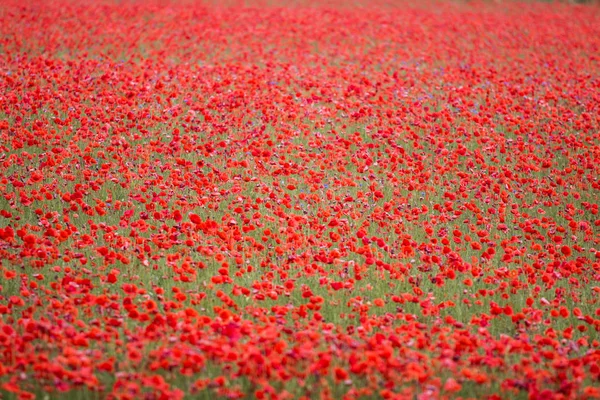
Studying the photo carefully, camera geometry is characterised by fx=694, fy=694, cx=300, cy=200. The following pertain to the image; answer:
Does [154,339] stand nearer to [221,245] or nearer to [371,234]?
[221,245]

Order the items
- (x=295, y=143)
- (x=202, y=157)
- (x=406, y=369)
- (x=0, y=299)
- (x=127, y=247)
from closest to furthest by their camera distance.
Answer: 1. (x=406, y=369)
2. (x=0, y=299)
3. (x=127, y=247)
4. (x=202, y=157)
5. (x=295, y=143)

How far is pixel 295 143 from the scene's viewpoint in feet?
30.5

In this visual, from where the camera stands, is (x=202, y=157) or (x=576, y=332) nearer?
(x=576, y=332)

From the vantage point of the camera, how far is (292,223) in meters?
6.59

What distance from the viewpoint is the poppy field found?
4570 millimetres

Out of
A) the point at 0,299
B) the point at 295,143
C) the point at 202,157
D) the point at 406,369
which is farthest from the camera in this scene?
the point at 295,143

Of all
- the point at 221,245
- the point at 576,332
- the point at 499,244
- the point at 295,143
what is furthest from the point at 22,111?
the point at 576,332

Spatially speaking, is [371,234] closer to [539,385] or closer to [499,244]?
[499,244]

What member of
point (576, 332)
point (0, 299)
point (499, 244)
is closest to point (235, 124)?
point (499, 244)

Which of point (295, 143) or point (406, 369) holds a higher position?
point (295, 143)

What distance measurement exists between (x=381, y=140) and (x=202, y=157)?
252 cm

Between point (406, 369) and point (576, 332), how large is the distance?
1.88 meters

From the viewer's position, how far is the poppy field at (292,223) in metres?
4.57

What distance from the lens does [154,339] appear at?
4.73 metres
